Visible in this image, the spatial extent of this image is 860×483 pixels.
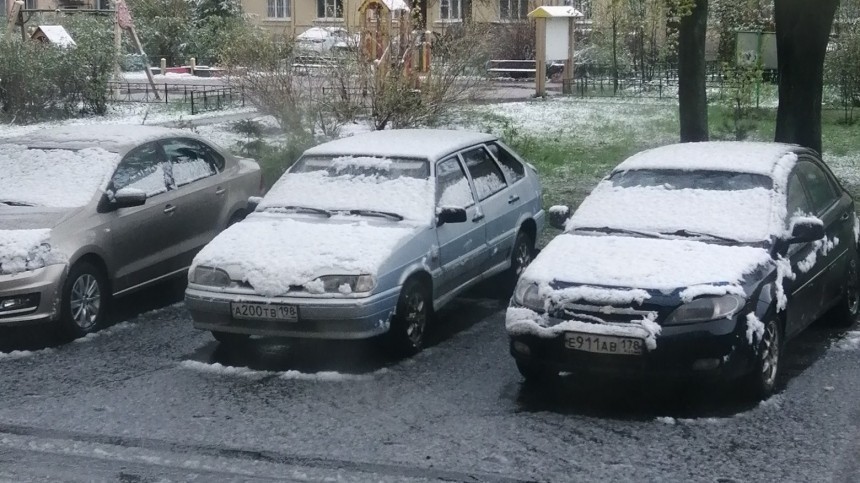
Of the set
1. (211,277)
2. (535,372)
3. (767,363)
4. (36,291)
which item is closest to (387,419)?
(535,372)

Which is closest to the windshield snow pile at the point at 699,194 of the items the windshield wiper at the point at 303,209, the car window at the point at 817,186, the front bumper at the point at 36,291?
the car window at the point at 817,186

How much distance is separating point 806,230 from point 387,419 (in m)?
2.98

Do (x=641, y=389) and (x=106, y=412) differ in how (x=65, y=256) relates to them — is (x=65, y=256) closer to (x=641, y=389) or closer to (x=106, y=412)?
(x=106, y=412)

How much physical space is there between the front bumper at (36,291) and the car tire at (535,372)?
11.4 ft

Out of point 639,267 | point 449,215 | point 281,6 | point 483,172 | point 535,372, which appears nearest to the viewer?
point 639,267

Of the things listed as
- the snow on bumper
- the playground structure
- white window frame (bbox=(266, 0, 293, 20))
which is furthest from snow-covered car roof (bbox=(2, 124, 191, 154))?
white window frame (bbox=(266, 0, 293, 20))

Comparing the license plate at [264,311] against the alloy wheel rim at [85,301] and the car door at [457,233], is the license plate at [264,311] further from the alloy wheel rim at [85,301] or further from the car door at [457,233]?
the alloy wheel rim at [85,301]

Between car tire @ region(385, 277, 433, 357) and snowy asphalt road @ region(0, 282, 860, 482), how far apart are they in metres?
0.12

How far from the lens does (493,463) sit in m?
6.10

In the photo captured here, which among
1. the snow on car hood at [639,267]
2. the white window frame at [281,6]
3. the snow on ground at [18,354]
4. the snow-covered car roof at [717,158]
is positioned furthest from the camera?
the white window frame at [281,6]

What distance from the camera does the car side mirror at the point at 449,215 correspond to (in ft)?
28.4

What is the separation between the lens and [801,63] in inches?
566

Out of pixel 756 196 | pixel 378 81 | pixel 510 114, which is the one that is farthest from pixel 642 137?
pixel 756 196

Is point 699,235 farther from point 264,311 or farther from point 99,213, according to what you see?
point 99,213
